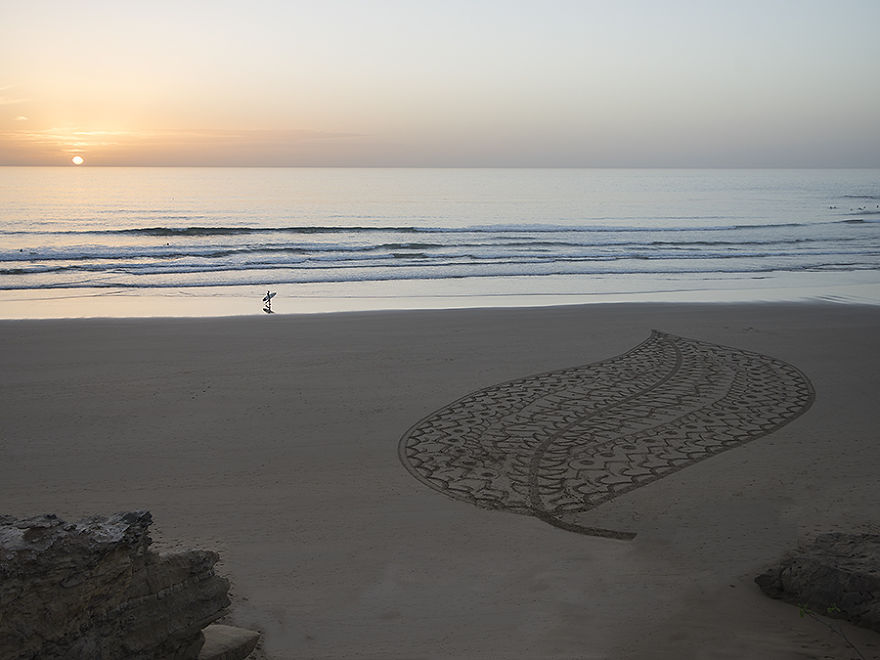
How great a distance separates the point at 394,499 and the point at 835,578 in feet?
10.3

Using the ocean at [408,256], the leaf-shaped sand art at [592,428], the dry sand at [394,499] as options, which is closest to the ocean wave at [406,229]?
the ocean at [408,256]

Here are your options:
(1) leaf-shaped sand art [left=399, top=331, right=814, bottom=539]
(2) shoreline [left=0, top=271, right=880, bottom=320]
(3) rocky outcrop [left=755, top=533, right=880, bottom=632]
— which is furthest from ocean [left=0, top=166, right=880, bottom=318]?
(3) rocky outcrop [left=755, top=533, right=880, bottom=632]

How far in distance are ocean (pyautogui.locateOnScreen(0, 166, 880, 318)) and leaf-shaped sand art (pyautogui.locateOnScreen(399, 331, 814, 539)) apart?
7042 mm

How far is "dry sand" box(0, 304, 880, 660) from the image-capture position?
14.0ft

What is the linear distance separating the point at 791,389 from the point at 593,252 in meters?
18.8

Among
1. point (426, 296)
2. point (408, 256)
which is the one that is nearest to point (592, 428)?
point (426, 296)

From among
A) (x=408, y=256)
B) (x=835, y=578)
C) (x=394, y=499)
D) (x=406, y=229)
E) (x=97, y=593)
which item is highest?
(x=406, y=229)

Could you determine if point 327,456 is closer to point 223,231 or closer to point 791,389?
point 791,389

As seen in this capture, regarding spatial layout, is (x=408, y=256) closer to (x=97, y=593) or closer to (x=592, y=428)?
(x=592, y=428)

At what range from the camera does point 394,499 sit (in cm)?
598

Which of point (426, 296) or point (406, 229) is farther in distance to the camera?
point (406, 229)

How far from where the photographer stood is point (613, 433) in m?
7.30

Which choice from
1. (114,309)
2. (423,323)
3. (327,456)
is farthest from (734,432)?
(114,309)

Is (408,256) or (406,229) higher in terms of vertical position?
(406,229)
